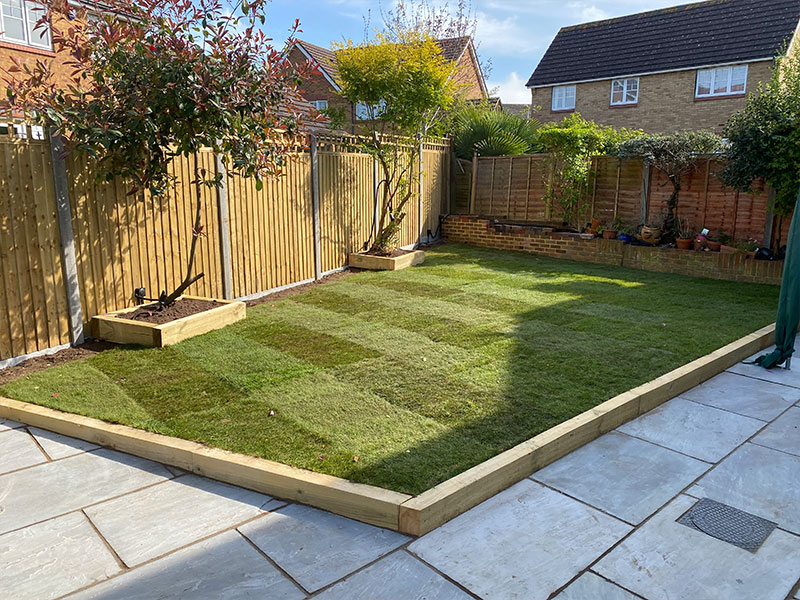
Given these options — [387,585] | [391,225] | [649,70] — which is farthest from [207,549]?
[649,70]

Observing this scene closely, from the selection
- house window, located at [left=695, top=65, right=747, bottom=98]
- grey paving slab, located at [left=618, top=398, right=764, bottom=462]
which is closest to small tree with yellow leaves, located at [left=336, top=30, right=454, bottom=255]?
grey paving slab, located at [left=618, top=398, right=764, bottom=462]

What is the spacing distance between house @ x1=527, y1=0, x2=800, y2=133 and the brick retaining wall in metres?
12.0

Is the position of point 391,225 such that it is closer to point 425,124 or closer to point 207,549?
point 425,124

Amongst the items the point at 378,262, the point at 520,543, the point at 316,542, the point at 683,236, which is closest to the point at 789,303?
the point at 520,543

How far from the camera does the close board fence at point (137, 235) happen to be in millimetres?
5574

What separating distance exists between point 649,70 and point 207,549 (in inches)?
921

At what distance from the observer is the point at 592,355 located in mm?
5805

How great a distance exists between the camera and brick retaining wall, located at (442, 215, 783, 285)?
10008mm

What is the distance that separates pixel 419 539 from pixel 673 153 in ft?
33.5

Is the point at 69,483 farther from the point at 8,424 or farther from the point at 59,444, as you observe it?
the point at 8,424

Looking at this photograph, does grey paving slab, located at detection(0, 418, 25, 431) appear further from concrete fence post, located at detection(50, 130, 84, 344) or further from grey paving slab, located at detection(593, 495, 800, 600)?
grey paving slab, located at detection(593, 495, 800, 600)

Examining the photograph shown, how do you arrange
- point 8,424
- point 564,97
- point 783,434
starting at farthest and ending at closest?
point 564,97, point 8,424, point 783,434

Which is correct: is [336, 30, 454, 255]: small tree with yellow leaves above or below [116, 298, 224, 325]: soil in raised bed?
above

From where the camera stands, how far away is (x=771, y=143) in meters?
9.44
